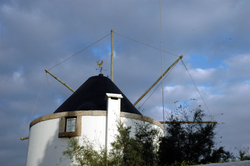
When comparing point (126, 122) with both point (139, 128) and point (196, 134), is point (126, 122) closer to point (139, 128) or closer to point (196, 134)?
point (139, 128)

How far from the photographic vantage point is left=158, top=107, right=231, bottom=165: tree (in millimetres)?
13945

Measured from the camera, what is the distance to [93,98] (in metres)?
18.7

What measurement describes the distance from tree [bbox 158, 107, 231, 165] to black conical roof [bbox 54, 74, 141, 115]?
4194mm

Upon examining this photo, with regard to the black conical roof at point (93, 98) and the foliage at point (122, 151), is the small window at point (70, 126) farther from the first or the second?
the black conical roof at point (93, 98)

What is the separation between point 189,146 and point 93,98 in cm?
716

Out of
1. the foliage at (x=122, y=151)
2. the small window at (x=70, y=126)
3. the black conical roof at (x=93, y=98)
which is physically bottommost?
the foliage at (x=122, y=151)

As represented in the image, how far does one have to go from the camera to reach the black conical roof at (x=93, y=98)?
17844 millimetres

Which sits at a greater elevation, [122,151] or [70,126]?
[70,126]

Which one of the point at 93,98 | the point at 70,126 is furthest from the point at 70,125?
the point at 93,98

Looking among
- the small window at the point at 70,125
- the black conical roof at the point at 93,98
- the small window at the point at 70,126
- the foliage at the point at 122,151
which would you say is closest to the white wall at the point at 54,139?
the small window at the point at 70,126

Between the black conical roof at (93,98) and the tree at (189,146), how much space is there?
419cm

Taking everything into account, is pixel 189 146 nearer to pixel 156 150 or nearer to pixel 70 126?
pixel 156 150

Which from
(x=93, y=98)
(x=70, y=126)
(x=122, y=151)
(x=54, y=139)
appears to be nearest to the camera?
(x=122, y=151)

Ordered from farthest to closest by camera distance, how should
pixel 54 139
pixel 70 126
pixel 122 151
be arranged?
pixel 70 126 < pixel 54 139 < pixel 122 151
